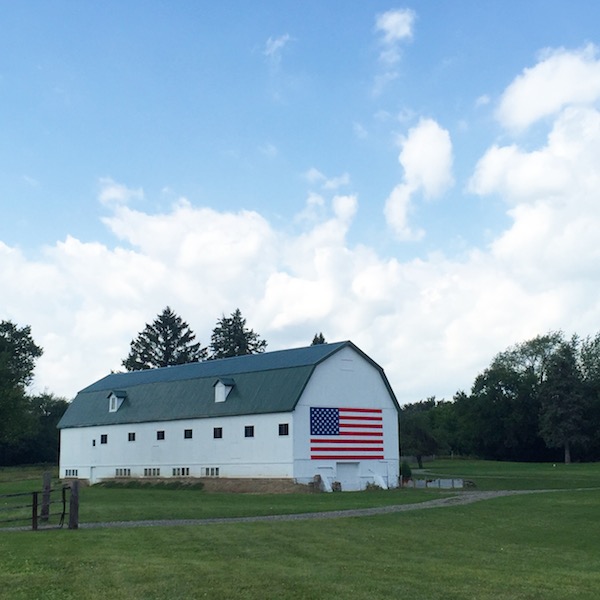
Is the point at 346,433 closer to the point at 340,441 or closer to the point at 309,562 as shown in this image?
the point at 340,441

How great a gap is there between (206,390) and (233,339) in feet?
201

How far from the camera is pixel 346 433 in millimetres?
49125

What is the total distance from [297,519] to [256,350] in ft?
296

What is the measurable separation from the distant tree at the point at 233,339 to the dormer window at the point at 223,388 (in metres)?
61.1

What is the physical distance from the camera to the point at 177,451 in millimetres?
53781

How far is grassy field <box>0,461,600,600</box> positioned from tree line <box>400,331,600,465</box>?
205 feet

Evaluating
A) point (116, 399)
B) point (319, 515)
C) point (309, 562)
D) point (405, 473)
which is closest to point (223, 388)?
point (116, 399)

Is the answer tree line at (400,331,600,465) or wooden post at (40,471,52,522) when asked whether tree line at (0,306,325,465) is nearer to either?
tree line at (400,331,600,465)

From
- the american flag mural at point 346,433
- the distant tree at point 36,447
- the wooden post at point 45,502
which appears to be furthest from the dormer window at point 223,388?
the distant tree at point 36,447

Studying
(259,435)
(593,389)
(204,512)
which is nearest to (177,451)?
(259,435)

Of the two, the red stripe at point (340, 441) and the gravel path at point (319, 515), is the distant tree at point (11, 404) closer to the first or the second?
the red stripe at point (340, 441)

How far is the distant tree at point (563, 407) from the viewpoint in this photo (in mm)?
89250

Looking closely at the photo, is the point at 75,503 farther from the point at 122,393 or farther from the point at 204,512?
the point at 122,393

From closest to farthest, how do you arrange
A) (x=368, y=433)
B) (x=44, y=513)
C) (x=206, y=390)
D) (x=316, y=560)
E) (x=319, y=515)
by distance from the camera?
(x=316, y=560) < (x=44, y=513) < (x=319, y=515) < (x=368, y=433) < (x=206, y=390)
